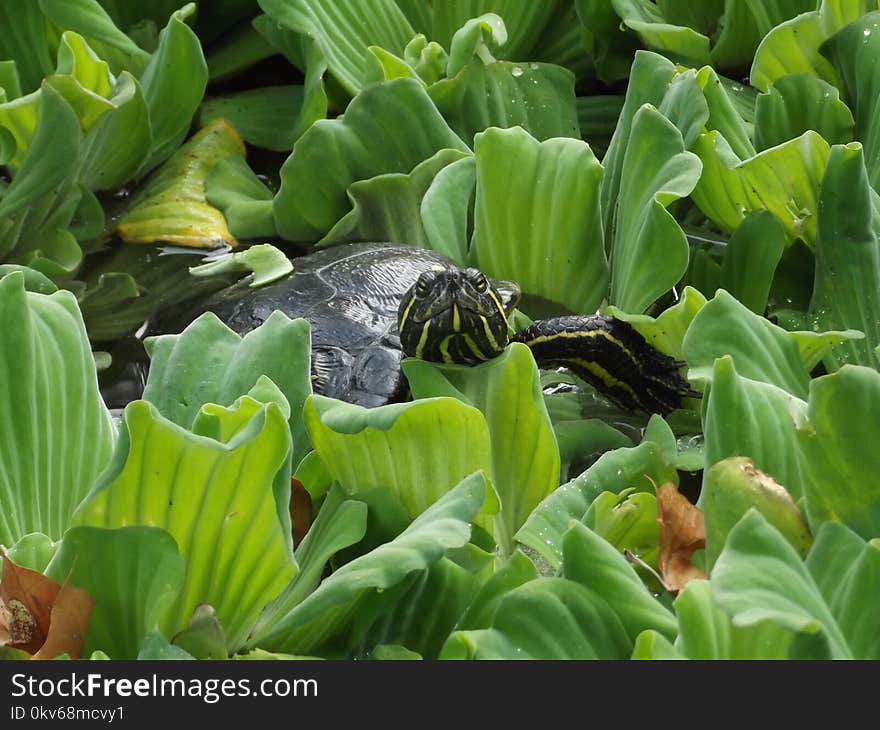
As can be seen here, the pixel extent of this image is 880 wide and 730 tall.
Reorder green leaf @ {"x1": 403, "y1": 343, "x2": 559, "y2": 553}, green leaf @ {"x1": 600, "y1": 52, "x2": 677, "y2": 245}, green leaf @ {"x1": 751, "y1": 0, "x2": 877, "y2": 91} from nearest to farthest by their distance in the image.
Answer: green leaf @ {"x1": 403, "y1": 343, "x2": 559, "y2": 553} < green leaf @ {"x1": 600, "y1": 52, "x2": 677, "y2": 245} < green leaf @ {"x1": 751, "y1": 0, "x2": 877, "y2": 91}

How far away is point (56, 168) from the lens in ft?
6.48

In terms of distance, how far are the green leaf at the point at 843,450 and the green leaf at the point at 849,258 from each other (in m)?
0.50

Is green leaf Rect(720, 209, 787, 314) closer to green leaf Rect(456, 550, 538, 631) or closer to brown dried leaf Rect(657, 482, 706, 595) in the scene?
brown dried leaf Rect(657, 482, 706, 595)

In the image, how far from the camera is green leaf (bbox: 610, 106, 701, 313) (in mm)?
1570

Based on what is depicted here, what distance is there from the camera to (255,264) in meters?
2.07

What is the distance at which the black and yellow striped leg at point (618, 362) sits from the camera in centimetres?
165

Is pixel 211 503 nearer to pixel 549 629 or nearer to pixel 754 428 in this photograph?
pixel 549 629

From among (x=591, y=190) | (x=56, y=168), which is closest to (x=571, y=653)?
(x=591, y=190)

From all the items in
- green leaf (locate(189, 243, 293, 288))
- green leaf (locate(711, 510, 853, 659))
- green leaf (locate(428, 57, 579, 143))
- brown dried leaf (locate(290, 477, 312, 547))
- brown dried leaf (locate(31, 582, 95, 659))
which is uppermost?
green leaf (locate(711, 510, 853, 659))

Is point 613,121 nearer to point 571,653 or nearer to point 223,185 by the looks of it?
point 223,185

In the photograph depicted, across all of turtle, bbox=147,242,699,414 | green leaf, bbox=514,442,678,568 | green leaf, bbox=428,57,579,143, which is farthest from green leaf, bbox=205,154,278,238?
green leaf, bbox=514,442,678,568

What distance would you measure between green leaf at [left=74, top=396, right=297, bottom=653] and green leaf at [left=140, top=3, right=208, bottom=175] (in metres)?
1.23

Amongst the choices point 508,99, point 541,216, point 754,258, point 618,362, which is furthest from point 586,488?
point 508,99
